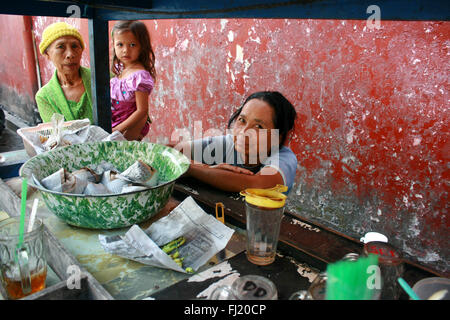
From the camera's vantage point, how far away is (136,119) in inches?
117

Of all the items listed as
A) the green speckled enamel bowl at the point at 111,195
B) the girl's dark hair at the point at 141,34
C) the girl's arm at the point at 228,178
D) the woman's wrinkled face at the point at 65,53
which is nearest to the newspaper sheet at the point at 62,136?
the green speckled enamel bowl at the point at 111,195

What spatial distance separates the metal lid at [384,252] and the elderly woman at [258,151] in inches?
36.1

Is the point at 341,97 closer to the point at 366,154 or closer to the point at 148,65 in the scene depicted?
the point at 366,154

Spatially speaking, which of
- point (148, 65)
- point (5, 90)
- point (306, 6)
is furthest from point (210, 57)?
point (5, 90)

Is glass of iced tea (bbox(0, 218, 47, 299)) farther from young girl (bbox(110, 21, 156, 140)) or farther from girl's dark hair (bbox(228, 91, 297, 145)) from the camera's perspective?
young girl (bbox(110, 21, 156, 140))

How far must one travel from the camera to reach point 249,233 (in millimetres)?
1149

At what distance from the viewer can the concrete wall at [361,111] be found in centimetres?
229

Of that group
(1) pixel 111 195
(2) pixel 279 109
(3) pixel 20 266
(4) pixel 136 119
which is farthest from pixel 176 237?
(4) pixel 136 119

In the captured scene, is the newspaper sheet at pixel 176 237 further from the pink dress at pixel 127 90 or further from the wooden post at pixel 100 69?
the pink dress at pixel 127 90

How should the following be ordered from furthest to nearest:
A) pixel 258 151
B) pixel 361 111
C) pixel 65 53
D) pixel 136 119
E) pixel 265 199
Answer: pixel 136 119 → pixel 65 53 → pixel 361 111 → pixel 258 151 → pixel 265 199

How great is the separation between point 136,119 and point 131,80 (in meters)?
0.34

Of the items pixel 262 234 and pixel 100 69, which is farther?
pixel 100 69

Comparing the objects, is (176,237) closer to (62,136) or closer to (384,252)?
(384,252)

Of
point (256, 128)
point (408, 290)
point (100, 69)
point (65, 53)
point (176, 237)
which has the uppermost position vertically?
point (65, 53)
